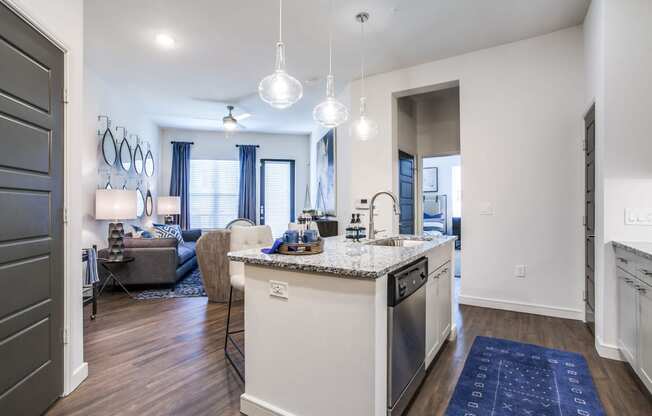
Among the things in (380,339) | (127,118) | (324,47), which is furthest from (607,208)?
(127,118)

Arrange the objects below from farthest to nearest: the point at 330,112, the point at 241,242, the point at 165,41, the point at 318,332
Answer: the point at 165,41 → the point at 241,242 → the point at 330,112 → the point at 318,332

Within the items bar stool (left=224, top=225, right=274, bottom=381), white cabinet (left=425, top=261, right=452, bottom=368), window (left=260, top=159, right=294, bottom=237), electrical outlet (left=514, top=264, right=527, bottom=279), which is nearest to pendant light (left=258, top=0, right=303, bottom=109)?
bar stool (left=224, top=225, right=274, bottom=381)

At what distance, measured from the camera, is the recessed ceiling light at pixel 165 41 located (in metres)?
3.41

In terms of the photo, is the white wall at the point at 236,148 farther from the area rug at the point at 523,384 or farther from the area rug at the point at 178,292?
the area rug at the point at 523,384

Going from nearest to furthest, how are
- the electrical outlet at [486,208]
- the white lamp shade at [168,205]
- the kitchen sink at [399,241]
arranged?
1. the kitchen sink at [399,241]
2. the electrical outlet at [486,208]
3. the white lamp shade at [168,205]

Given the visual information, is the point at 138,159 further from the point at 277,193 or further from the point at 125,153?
the point at 277,193

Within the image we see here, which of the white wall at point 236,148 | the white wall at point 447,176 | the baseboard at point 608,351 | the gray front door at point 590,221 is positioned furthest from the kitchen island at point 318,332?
the white wall at point 447,176

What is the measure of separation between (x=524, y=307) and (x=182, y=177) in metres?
6.83

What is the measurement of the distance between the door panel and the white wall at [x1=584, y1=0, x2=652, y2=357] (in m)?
2.44

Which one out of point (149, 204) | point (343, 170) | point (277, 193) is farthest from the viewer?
point (277, 193)

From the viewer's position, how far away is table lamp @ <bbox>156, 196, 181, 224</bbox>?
656 cm

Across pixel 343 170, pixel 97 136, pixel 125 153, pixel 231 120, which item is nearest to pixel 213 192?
pixel 125 153

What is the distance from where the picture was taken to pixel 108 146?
461cm

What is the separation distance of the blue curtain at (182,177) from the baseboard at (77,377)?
17.9 ft
